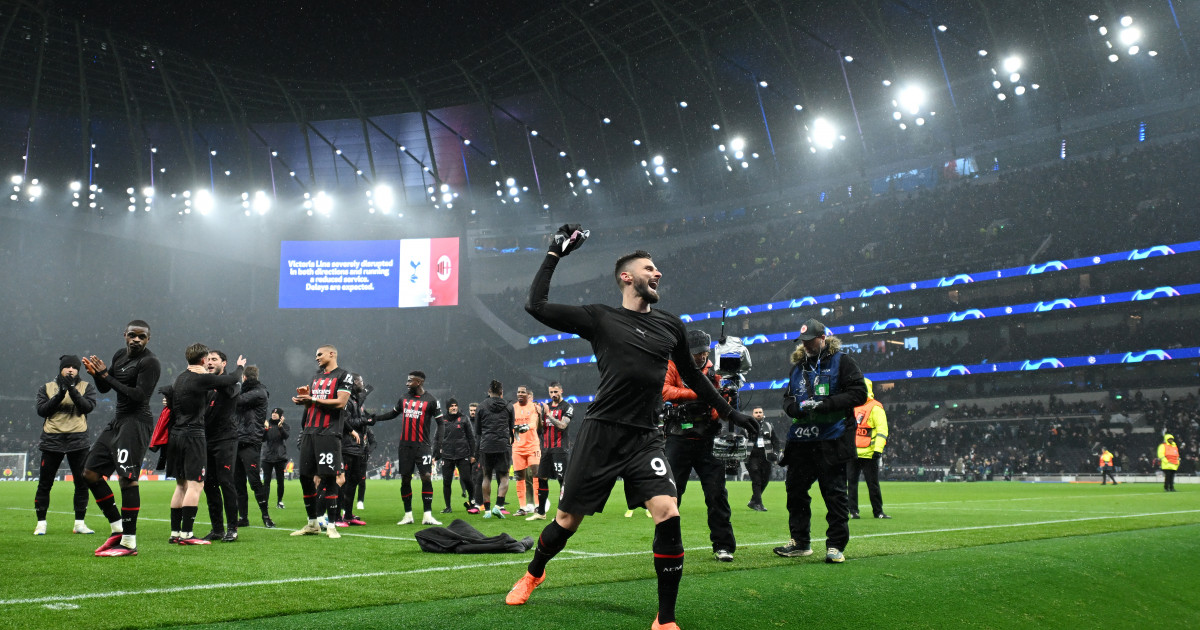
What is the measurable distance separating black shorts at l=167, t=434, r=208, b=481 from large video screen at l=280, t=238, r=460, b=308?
1333 inches

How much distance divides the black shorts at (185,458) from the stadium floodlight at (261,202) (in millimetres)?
45445

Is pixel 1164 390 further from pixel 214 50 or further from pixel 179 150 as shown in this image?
pixel 179 150

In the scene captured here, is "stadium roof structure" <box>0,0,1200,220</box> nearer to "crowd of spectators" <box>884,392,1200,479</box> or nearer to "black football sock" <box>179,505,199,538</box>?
"crowd of spectators" <box>884,392,1200,479</box>

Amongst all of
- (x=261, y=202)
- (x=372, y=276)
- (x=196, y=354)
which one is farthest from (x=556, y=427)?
(x=261, y=202)

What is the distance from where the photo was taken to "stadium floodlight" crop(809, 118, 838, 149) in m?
44.7

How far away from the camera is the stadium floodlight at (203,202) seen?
164 feet

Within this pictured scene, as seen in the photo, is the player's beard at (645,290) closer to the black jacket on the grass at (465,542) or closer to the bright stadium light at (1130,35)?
the black jacket on the grass at (465,542)

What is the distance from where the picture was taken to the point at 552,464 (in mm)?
13641

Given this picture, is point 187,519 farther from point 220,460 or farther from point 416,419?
point 416,419

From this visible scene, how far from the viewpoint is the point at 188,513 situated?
859 cm

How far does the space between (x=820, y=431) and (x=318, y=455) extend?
578 centimetres

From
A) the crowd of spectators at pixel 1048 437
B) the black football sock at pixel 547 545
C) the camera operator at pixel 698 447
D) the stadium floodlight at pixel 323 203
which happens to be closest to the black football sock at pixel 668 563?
the black football sock at pixel 547 545

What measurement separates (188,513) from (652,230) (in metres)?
49.5

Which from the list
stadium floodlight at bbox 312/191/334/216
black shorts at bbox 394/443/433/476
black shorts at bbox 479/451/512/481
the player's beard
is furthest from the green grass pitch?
stadium floodlight at bbox 312/191/334/216
